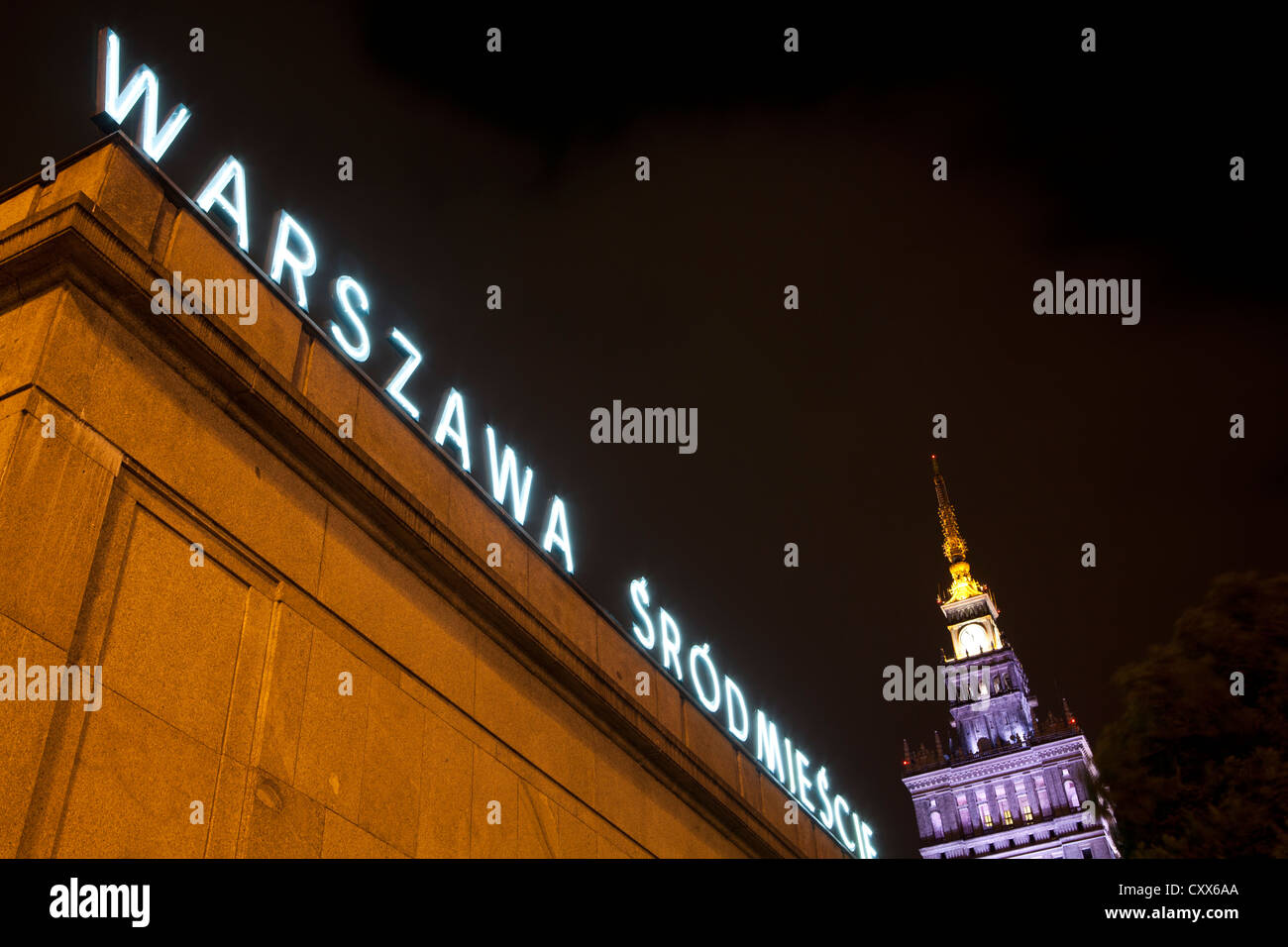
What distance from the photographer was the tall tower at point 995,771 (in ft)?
349

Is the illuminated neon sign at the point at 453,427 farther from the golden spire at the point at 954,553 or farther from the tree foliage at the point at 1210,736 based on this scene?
the golden spire at the point at 954,553

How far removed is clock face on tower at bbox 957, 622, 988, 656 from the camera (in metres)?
125

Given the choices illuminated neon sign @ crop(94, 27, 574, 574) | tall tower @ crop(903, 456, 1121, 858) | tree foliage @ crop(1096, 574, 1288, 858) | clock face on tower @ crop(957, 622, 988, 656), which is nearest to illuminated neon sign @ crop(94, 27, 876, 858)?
illuminated neon sign @ crop(94, 27, 574, 574)

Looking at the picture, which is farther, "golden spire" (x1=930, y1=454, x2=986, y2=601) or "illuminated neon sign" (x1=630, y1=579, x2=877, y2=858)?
"golden spire" (x1=930, y1=454, x2=986, y2=601)

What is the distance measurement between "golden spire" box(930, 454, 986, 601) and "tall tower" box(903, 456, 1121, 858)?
3089 millimetres

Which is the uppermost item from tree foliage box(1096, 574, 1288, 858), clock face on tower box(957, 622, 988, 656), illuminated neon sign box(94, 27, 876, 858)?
clock face on tower box(957, 622, 988, 656)

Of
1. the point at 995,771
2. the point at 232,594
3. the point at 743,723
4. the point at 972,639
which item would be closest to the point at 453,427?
the point at 232,594

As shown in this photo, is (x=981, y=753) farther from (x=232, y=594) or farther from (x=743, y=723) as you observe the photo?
(x=232, y=594)

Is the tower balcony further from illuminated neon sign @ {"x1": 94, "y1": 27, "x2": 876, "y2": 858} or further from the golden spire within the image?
illuminated neon sign @ {"x1": 94, "y1": 27, "x2": 876, "y2": 858}

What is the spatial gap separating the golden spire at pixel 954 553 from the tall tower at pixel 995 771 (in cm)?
309

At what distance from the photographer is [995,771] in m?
113

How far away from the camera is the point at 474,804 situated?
1308cm
